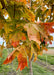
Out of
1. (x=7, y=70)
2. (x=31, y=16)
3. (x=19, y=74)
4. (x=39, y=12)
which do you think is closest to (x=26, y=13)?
(x=31, y=16)

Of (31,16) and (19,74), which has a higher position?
(31,16)

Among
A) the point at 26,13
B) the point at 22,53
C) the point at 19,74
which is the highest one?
the point at 26,13

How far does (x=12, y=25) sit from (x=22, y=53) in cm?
9

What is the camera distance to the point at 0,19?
0.83ft

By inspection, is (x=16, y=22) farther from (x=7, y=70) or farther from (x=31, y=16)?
(x=7, y=70)

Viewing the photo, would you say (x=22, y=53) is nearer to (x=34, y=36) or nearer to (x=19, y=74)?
(x=34, y=36)

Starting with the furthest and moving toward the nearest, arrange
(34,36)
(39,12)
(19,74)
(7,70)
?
(7,70) < (19,74) < (39,12) < (34,36)

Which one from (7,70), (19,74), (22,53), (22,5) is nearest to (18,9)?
(22,5)

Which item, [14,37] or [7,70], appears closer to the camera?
[14,37]

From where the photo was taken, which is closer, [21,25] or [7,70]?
[21,25]

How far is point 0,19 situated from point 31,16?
3.4 inches

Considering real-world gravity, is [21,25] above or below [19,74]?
above

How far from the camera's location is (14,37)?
253 mm

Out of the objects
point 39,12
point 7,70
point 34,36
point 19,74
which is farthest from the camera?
point 7,70
